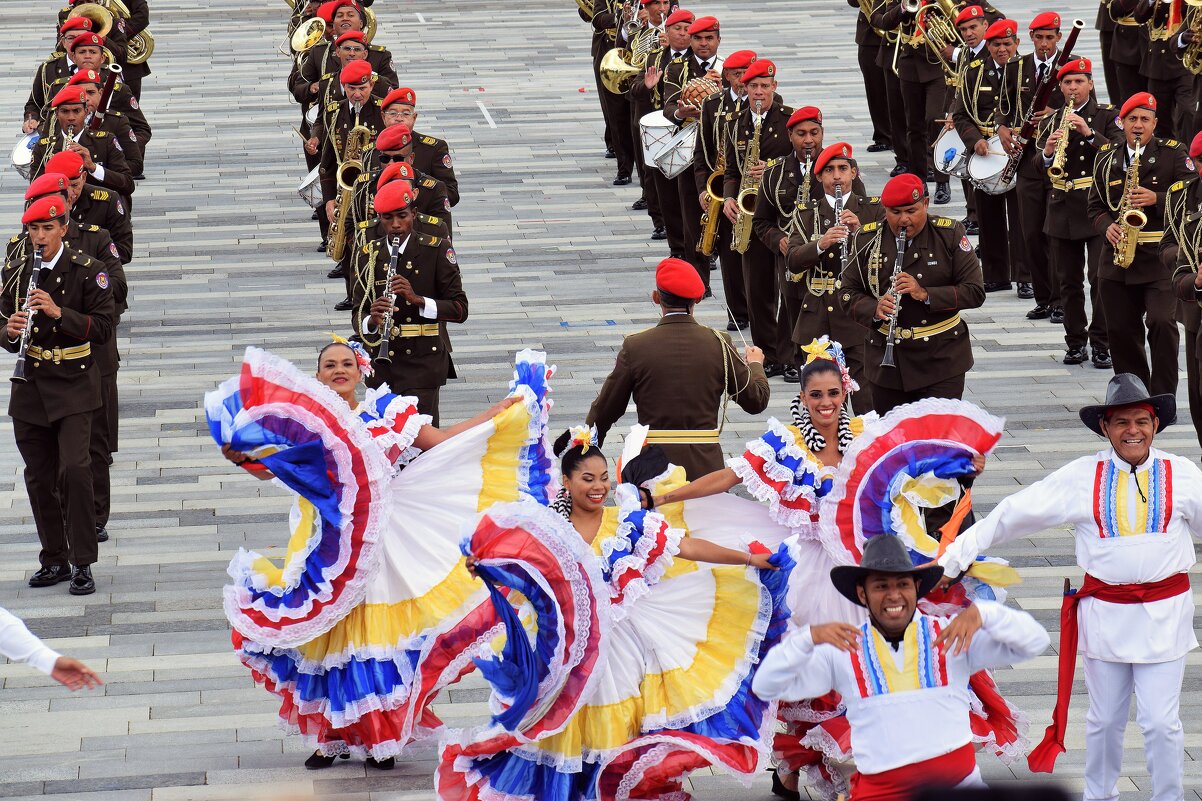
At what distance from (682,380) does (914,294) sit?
190cm

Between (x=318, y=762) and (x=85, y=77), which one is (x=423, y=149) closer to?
(x=85, y=77)

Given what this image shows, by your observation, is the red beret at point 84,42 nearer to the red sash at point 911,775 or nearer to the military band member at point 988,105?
the military band member at point 988,105

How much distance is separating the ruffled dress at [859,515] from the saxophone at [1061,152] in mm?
5643

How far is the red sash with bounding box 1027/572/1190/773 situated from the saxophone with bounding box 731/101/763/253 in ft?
19.0

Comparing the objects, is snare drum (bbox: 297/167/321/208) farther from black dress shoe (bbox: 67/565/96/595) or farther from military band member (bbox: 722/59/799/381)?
black dress shoe (bbox: 67/565/96/595)

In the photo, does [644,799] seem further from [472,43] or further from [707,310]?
[472,43]

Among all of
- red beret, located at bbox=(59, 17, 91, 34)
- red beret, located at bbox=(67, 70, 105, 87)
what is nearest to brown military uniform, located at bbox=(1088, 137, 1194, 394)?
red beret, located at bbox=(67, 70, 105, 87)

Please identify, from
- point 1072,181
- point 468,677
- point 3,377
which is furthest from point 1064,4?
point 468,677

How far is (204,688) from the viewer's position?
8.29 meters

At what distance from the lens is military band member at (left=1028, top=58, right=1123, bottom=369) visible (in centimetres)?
1206

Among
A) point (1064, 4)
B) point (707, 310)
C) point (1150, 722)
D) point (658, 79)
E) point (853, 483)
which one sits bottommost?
→ point (1064, 4)

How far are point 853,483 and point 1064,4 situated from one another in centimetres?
1673

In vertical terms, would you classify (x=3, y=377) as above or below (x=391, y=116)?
below

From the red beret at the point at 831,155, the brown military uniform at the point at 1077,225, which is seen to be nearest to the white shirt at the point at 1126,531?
the red beret at the point at 831,155
